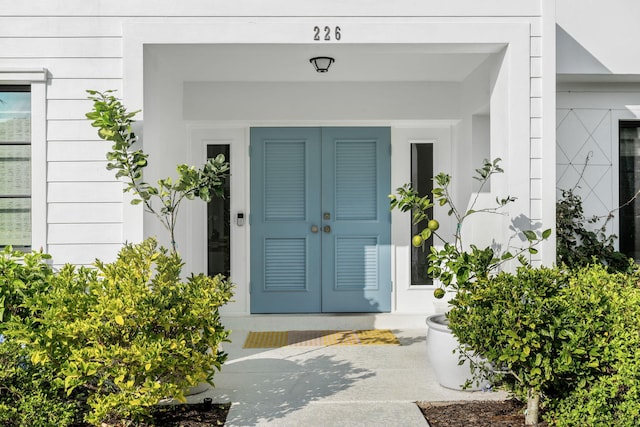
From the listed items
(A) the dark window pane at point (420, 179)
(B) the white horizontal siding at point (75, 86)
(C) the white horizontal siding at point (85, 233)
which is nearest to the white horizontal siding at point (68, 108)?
(B) the white horizontal siding at point (75, 86)

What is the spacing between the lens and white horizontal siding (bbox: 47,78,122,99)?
389 cm

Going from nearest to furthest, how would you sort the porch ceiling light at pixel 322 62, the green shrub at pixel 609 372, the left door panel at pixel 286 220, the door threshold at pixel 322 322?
the green shrub at pixel 609 372, the porch ceiling light at pixel 322 62, the door threshold at pixel 322 322, the left door panel at pixel 286 220

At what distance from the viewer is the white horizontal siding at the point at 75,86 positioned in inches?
153

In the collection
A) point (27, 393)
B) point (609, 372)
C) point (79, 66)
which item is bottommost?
point (27, 393)

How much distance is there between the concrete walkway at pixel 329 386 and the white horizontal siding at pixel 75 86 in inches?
86.1

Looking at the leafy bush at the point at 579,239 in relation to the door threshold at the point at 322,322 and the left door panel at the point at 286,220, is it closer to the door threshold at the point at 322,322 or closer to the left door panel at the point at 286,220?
the door threshold at the point at 322,322

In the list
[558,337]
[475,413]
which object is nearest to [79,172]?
[475,413]

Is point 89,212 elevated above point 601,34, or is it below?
below

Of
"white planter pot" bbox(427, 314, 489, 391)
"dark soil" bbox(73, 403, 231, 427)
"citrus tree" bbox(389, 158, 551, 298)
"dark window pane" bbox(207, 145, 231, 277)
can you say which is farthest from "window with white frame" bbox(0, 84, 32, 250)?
"white planter pot" bbox(427, 314, 489, 391)

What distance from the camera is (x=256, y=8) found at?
12.8 ft

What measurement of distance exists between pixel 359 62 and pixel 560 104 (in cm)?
177

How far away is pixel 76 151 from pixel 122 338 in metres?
1.56

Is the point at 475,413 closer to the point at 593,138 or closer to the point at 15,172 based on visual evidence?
the point at 593,138

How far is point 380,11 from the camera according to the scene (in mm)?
3930
